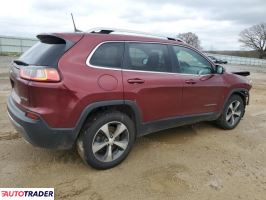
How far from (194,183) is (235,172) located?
2.30ft

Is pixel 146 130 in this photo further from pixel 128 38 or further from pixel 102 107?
pixel 128 38

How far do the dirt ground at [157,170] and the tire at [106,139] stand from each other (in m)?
0.16

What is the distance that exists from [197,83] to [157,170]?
1641 mm

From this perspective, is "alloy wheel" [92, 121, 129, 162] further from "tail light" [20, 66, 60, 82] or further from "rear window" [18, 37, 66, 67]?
"rear window" [18, 37, 66, 67]

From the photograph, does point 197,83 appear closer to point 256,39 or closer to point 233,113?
point 233,113

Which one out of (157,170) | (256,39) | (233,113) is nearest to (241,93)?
(233,113)

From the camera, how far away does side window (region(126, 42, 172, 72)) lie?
3879 millimetres

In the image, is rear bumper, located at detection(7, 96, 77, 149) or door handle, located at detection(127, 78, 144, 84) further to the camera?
door handle, located at detection(127, 78, 144, 84)

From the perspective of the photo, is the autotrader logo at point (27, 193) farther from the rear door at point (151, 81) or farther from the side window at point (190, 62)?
the side window at point (190, 62)

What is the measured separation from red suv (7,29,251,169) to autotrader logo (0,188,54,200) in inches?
19.8

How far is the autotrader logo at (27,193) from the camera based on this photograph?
3145mm

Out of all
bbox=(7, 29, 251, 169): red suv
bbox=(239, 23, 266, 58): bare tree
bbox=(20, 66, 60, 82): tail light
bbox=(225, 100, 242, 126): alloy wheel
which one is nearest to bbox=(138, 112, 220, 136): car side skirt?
bbox=(7, 29, 251, 169): red suv

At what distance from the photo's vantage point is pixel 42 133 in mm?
3279

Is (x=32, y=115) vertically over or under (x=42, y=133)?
over
